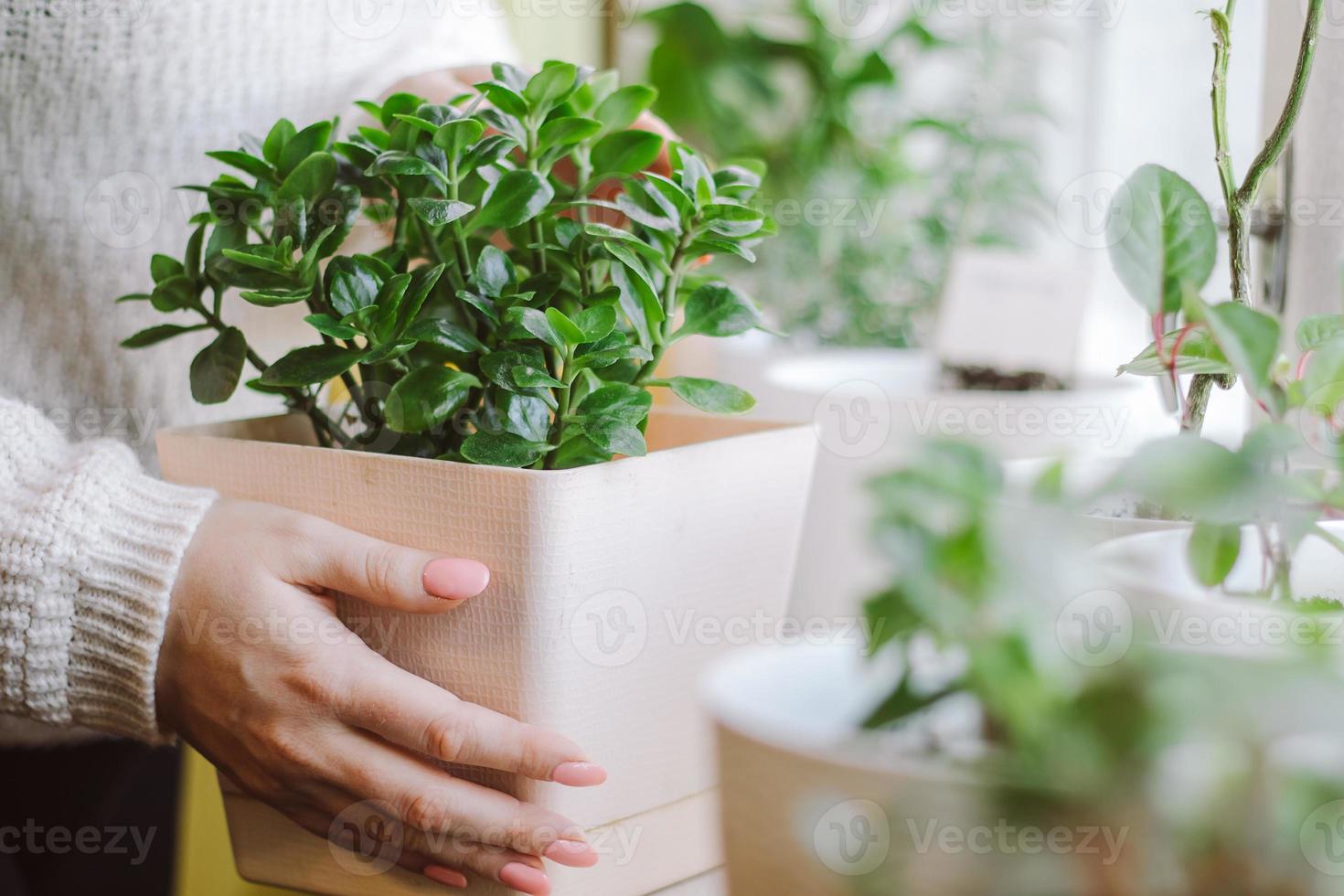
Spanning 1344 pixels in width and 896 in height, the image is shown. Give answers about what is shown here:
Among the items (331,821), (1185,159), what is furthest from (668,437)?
(1185,159)

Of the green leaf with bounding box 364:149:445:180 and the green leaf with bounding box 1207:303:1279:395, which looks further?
the green leaf with bounding box 364:149:445:180

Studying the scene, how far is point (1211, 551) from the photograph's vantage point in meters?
0.25

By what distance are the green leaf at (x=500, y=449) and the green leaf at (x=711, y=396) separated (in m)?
0.06

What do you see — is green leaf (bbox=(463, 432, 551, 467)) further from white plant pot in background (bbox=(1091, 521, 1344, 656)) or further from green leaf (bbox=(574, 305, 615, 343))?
white plant pot in background (bbox=(1091, 521, 1344, 656))

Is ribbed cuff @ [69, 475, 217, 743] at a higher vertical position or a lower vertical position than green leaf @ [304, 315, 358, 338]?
lower

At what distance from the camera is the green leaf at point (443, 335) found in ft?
1.37

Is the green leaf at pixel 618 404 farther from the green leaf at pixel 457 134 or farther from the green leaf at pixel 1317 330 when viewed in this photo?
the green leaf at pixel 1317 330

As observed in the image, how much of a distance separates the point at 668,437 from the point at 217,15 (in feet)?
1.44

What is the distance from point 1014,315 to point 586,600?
670 millimetres
